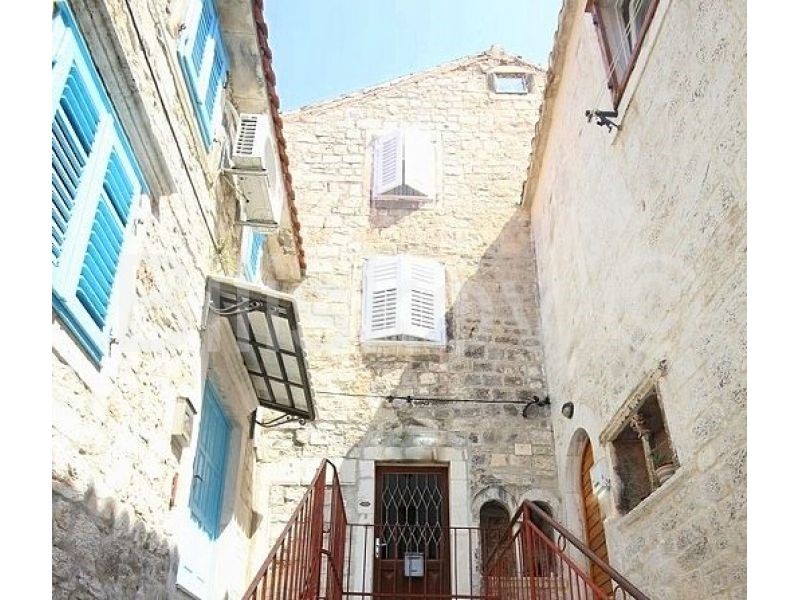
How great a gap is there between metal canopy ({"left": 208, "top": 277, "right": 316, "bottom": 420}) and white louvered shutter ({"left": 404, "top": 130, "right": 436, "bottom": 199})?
4059mm

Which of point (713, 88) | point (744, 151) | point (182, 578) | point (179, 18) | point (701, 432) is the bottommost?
point (182, 578)

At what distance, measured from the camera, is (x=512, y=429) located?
7824 mm

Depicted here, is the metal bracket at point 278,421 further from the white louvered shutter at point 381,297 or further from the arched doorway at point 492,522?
the arched doorway at point 492,522

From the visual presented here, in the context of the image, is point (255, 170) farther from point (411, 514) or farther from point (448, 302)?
point (411, 514)

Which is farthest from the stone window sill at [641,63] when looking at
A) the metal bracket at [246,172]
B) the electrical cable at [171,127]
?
the electrical cable at [171,127]

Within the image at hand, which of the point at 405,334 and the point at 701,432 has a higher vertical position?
the point at 405,334

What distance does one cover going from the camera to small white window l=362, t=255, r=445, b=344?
328 inches

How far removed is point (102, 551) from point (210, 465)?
8.15 feet

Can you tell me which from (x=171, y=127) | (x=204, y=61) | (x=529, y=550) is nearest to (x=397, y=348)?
(x=529, y=550)

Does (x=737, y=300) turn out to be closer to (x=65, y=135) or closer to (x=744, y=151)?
(x=744, y=151)

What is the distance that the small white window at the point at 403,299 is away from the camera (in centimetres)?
834

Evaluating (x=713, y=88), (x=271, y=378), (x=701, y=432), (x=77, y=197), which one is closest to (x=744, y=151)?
(x=713, y=88)

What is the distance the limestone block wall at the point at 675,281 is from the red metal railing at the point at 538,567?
1.70 ft
